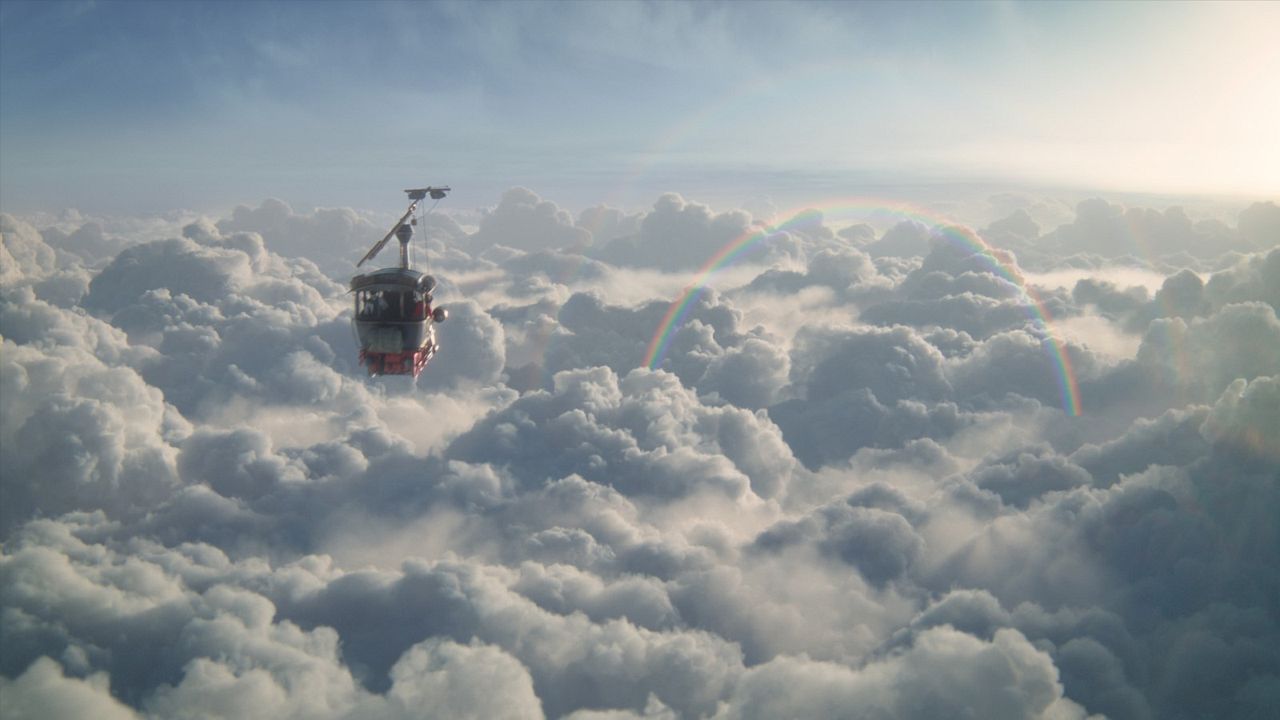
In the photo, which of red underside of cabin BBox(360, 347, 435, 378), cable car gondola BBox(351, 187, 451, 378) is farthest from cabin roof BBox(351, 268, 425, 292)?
red underside of cabin BBox(360, 347, 435, 378)

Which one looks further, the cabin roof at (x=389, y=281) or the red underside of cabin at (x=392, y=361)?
the red underside of cabin at (x=392, y=361)

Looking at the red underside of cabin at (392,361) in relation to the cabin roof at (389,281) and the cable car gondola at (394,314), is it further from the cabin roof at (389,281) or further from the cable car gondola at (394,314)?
the cabin roof at (389,281)

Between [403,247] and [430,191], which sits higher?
[430,191]

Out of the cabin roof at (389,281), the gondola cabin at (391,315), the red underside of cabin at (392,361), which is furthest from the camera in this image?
the red underside of cabin at (392,361)

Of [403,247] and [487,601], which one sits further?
[487,601]

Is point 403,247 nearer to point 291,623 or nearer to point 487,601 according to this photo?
point 487,601

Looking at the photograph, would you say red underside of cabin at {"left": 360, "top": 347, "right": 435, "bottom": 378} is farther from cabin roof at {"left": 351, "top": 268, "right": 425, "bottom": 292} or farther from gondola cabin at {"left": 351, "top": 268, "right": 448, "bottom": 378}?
cabin roof at {"left": 351, "top": 268, "right": 425, "bottom": 292}

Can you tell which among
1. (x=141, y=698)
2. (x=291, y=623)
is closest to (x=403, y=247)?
(x=291, y=623)

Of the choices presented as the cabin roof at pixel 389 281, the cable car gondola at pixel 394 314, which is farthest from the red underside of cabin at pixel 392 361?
the cabin roof at pixel 389 281
